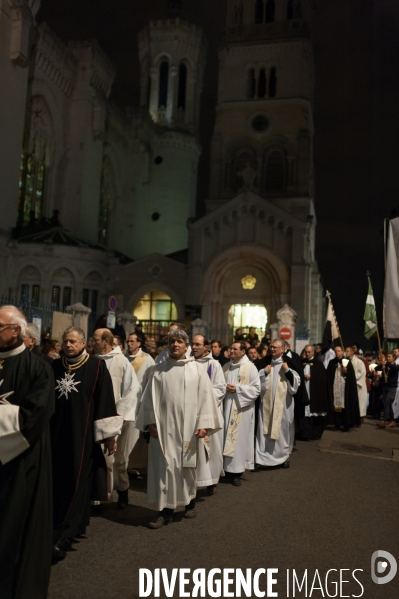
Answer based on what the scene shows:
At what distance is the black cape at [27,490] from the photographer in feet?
11.6

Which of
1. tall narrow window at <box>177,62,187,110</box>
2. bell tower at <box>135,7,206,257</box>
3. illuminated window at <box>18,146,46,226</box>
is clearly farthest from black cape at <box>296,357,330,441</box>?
tall narrow window at <box>177,62,187,110</box>

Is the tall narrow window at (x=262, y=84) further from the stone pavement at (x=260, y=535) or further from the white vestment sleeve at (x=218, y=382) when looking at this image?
the stone pavement at (x=260, y=535)

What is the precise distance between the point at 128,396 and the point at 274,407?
3.40 m

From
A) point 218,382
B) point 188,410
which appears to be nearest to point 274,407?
point 218,382

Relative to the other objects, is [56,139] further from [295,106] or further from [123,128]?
[295,106]

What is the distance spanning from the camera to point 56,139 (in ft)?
106

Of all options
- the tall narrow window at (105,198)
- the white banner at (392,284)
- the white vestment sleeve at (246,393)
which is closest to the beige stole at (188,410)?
the white vestment sleeve at (246,393)

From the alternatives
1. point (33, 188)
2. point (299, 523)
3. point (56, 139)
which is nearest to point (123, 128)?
point (56, 139)

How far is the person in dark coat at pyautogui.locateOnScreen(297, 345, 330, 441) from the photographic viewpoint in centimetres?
1173

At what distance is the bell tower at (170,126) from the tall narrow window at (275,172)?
9062mm

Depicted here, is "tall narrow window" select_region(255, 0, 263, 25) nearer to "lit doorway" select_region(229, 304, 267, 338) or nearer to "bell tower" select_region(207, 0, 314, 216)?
"bell tower" select_region(207, 0, 314, 216)

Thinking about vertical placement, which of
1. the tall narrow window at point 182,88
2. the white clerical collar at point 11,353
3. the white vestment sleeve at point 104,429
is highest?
the tall narrow window at point 182,88

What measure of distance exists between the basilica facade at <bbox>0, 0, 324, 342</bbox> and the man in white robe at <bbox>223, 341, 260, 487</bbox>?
2002 cm

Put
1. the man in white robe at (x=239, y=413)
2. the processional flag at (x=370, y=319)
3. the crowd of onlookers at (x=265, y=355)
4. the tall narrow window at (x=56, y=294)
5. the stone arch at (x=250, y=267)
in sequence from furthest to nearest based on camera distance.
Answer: the stone arch at (x=250, y=267) < the tall narrow window at (x=56, y=294) < the processional flag at (x=370, y=319) < the crowd of onlookers at (x=265, y=355) < the man in white robe at (x=239, y=413)
